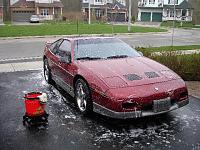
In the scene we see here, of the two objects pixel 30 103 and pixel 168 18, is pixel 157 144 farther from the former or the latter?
pixel 168 18

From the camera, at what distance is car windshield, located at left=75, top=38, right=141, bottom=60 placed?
22.4 feet

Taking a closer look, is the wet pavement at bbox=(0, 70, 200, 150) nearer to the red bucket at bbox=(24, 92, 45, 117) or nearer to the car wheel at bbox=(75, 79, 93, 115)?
the car wheel at bbox=(75, 79, 93, 115)

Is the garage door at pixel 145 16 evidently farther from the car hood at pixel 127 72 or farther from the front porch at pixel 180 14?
the car hood at pixel 127 72

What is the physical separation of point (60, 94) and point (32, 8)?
58.0 m

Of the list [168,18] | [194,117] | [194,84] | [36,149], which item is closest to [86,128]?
[36,149]

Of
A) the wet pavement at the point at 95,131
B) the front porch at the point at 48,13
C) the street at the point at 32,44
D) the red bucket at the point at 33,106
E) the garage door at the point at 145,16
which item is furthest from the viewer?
the garage door at the point at 145,16

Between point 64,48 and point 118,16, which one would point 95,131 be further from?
point 118,16

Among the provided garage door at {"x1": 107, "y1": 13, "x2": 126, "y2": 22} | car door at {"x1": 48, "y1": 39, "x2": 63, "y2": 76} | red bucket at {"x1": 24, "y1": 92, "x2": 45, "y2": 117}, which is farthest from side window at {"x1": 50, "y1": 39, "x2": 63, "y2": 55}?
garage door at {"x1": 107, "y1": 13, "x2": 126, "y2": 22}

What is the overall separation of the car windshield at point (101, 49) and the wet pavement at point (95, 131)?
113 cm

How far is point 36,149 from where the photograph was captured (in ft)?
15.5

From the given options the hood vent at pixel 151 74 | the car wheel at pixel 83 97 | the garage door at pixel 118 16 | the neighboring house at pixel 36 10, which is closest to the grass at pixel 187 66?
the hood vent at pixel 151 74

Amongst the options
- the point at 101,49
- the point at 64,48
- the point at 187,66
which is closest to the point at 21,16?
the point at 187,66

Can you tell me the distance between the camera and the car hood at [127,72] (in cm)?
564

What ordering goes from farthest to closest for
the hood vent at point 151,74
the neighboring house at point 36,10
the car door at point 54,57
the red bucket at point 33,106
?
the neighboring house at point 36,10 < the car door at point 54,57 < the hood vent at point 151,74 < the red bucket at point 33,106
